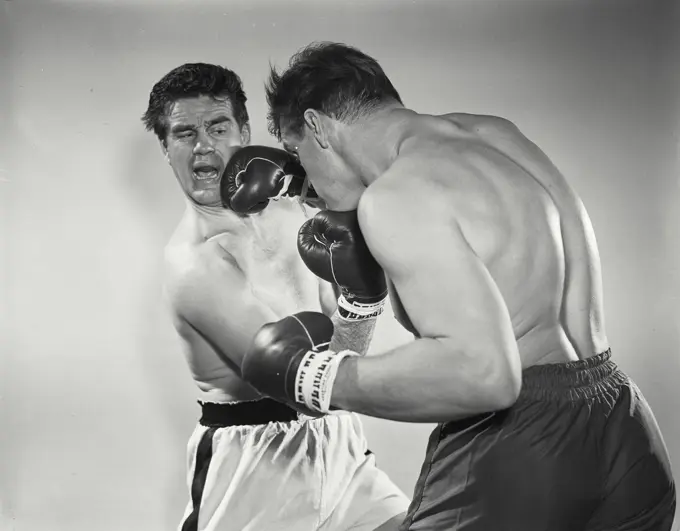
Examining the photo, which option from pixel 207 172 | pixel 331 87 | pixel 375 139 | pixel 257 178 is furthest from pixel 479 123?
pixel 207 172

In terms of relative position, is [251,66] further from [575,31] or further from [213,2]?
[575,31]

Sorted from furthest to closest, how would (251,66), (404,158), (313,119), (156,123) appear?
(251,66) < (156,123) < (313,119) < (404,158)

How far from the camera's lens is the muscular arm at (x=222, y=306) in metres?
2.17

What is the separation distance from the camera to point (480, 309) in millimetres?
1236

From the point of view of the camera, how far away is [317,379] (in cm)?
142

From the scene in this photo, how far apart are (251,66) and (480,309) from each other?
1.77 m

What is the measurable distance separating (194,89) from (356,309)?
91 centimetres

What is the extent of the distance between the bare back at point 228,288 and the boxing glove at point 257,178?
0.33 ft

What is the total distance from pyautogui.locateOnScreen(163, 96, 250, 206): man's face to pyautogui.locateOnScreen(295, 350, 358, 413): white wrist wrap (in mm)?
1017

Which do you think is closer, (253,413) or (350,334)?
(350,334)

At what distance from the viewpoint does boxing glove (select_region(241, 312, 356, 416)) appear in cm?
142

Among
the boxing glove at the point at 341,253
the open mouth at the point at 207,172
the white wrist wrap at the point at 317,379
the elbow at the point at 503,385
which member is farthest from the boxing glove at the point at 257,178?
the elbow at the point at 503,385

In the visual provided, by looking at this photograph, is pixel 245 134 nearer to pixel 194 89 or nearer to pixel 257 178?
pixel 194 89

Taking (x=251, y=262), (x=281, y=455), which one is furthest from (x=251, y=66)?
(x=281, y=455)
